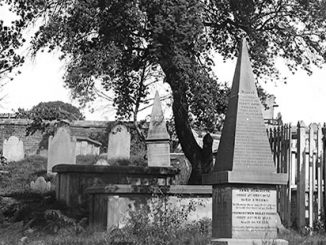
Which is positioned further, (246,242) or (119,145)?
(119,145)

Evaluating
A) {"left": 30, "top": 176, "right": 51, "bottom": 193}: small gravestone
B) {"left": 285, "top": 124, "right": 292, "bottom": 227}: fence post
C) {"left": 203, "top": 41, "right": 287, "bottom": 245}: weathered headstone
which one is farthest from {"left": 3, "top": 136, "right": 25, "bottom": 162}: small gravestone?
{"left": 203, "top": 41, "right": 287, "bottom": 245}: weathered headstone

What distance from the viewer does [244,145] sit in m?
10.7

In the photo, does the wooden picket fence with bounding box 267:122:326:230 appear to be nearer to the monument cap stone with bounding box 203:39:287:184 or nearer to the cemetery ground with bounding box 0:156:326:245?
the cemetery ground with bounding box 0:156:326:245

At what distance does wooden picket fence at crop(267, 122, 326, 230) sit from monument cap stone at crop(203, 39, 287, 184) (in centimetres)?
390

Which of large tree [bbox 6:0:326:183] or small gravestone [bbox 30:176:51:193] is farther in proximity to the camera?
small gravestone [bbox 30:176:51:193]

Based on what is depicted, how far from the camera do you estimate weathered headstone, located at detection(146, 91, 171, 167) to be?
23016 millimetres

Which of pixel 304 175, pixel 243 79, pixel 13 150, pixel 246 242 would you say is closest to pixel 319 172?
pixel 304 175

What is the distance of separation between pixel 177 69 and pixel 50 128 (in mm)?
25583

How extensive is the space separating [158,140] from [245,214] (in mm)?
13038

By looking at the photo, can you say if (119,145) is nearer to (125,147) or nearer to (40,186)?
(125,147)

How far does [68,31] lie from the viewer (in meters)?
14.4

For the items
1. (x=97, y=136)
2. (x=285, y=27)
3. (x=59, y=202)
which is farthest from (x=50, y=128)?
(x=285, y=27)

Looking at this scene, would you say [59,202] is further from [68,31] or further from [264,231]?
[264,231]

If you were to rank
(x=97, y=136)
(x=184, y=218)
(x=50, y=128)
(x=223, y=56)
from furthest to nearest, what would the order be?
(x=97, y=136)
(x=50, y=128)
(x=223, y=56)
(x=184, y=218)
